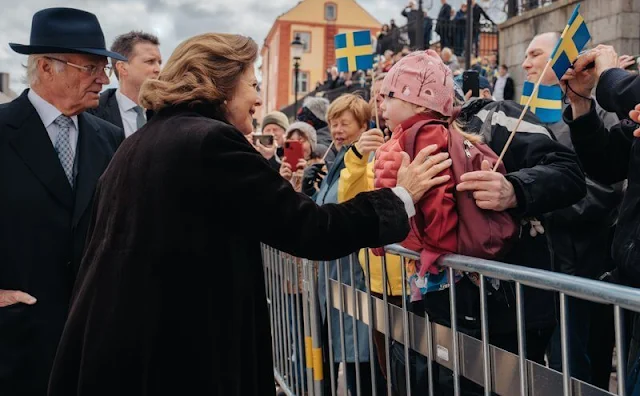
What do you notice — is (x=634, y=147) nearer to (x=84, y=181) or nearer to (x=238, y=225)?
(x=238, y=225)

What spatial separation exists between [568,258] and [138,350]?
2.93 meters

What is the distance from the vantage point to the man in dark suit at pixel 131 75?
507 centimetres

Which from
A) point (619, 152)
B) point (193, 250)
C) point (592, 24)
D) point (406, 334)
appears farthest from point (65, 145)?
point (592, 24)

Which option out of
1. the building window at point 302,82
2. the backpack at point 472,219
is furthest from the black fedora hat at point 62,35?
the building window at point 302,82

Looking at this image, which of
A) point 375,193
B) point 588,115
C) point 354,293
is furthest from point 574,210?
point 375,193

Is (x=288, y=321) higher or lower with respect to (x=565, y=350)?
lower

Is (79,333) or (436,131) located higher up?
(436,131)

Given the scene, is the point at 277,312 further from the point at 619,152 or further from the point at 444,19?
the point at 444,19

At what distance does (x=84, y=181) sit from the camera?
10.9 ft

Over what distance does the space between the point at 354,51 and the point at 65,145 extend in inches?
110

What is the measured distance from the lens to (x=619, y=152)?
326 cm

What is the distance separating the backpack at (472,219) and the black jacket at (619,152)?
0.50 metres

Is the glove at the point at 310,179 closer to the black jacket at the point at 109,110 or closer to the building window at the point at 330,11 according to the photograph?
the black jacket at the point at 109,110

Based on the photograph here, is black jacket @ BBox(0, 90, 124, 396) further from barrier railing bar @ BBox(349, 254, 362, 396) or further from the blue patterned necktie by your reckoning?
barrier railing bar @ BBox(349, 254, 362, 396)
